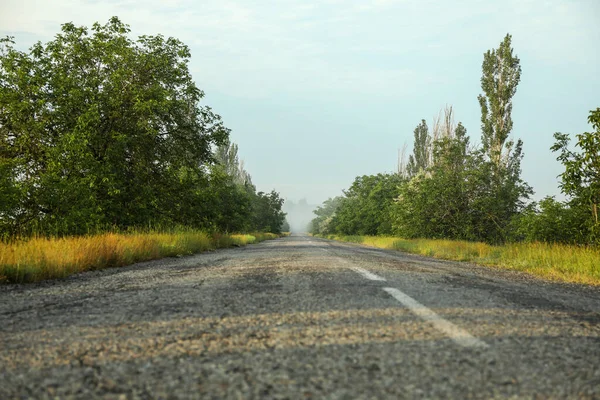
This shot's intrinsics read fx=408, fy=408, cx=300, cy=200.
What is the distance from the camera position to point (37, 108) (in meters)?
14.5

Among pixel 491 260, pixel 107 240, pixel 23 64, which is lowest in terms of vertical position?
pixel 491 260

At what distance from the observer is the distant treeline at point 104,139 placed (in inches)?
461

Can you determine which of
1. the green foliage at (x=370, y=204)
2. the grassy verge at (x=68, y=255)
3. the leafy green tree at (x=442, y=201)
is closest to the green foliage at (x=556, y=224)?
the leafy green tree at (x=442, y=201)

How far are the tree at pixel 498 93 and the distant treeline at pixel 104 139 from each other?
65.0ft

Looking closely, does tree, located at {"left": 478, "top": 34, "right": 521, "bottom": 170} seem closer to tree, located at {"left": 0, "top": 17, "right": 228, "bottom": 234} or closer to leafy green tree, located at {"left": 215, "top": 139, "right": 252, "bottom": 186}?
tree, located at {"left": 0, "top": 17, "right": 228, "bottom": 234}

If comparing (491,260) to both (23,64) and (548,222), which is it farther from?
(23,64)

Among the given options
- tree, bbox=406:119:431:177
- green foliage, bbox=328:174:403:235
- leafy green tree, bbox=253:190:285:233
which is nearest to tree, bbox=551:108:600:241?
green foliage, bbox=328:174:403:235

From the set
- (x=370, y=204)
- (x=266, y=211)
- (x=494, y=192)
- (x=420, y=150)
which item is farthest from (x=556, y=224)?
(x=266, y=211)

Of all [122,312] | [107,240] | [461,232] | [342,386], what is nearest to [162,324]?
[122,312]

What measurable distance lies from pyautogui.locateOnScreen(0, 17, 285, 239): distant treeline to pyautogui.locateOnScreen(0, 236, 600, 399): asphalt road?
7787 millimetres

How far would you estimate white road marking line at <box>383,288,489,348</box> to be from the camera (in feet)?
8.71

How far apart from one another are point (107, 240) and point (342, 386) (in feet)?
30.4

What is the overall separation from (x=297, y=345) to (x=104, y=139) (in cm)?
1505

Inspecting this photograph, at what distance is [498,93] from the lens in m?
28.8
